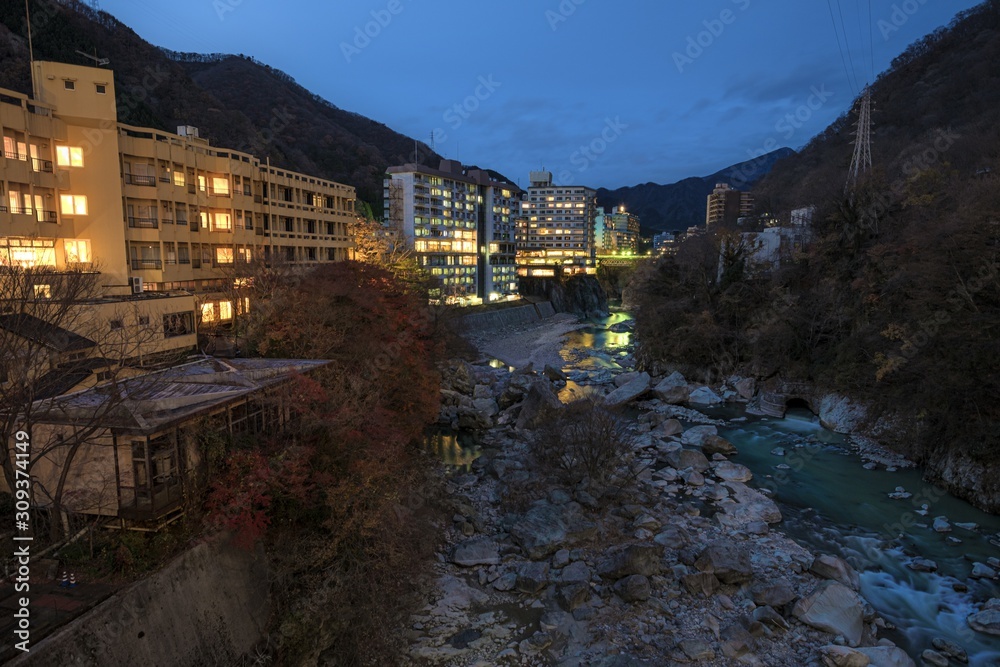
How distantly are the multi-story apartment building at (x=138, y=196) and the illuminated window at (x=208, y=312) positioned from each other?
51mm

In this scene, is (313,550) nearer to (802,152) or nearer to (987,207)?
(987,207)

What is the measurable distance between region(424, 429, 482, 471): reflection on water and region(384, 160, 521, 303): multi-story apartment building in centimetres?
2359

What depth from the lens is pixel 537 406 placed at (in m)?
22.3

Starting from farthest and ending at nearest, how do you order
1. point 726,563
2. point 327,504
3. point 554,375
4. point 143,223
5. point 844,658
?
point 554,375
point 143,223
point 726,563
point 327,504
point 844,658

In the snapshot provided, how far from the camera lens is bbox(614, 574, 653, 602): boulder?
1095 centimetres

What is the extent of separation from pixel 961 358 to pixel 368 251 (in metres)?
32.1

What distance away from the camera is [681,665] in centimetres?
934

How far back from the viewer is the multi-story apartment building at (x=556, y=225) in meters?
90.3

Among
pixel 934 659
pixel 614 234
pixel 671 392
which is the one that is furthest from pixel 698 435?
pixel 614 234

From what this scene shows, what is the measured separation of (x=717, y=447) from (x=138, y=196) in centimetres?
2634

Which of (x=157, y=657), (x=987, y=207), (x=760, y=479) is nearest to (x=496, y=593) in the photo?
(x=157, y=657)

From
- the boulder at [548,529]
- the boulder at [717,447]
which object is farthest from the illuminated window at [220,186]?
the boulder at [717,447]

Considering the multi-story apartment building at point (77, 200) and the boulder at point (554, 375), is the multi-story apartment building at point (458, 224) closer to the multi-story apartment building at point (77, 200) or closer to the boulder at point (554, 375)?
the boulder at point (554, 375)

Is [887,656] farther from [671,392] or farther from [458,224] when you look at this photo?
[458,224]
